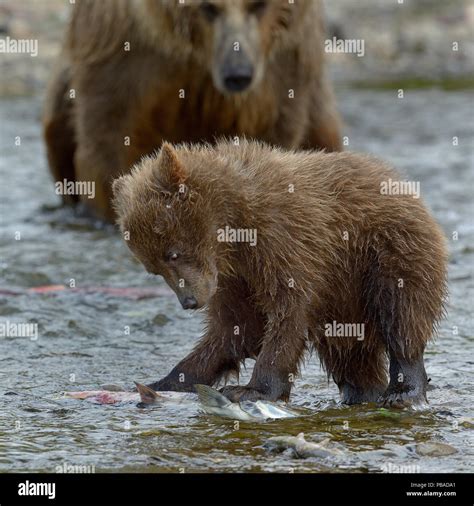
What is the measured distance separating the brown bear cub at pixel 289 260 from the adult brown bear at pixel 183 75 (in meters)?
3.83

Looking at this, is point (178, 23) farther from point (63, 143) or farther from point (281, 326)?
point (281, 326)

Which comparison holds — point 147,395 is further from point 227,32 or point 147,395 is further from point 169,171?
point 227,32

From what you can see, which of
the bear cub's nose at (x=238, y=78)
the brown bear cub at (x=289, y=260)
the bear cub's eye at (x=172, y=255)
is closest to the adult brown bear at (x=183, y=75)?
the bear cub's nose at (x=238, y=78)

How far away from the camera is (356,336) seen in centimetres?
625

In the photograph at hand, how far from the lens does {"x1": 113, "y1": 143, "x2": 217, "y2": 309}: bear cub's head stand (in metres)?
5.74

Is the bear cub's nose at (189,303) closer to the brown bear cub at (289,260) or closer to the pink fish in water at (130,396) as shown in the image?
the brown bear cub at (289,260)

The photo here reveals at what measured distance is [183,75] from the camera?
1038cm

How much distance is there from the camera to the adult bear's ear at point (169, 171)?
5754mm

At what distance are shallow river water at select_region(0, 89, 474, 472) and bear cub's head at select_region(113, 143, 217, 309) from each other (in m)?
0.62

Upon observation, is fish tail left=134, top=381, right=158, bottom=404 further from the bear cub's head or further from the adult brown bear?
the adult brown bear

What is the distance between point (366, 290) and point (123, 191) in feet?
3.88

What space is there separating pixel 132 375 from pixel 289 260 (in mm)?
1333

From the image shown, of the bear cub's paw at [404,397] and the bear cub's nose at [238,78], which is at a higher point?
the bear cub's nose at [238,78]
